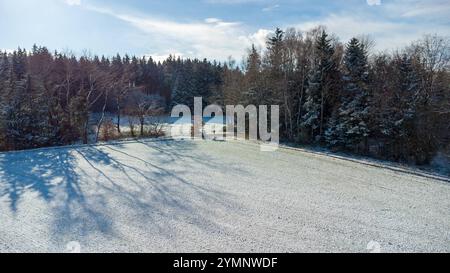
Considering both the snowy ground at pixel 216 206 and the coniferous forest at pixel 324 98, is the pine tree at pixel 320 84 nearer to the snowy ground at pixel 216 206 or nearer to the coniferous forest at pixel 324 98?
the coniferous forest at pixel 324 98

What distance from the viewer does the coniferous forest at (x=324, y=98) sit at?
1292cm

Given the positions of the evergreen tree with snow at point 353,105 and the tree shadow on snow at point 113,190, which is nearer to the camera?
the tree shadow on snow at point 113,190

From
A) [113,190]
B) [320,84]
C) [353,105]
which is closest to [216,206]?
[113,190]

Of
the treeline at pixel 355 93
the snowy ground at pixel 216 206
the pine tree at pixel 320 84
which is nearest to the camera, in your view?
the snowy ground at pixel 216 206

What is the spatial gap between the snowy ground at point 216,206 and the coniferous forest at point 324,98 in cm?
580

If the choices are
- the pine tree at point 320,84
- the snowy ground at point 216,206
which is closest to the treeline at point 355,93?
the pine tree at point 320,84

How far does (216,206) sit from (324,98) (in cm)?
1273

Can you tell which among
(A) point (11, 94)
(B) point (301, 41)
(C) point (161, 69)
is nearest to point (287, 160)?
(B) point (301, 41)

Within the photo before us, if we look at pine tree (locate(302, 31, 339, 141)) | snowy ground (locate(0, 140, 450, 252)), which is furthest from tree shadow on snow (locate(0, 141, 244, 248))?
pine tree (locate(302, 31, 339, 141))

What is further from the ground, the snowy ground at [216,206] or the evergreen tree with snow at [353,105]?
the evergreen tree with snow at [353,105]

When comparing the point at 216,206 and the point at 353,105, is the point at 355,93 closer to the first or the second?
the point at 353,105
